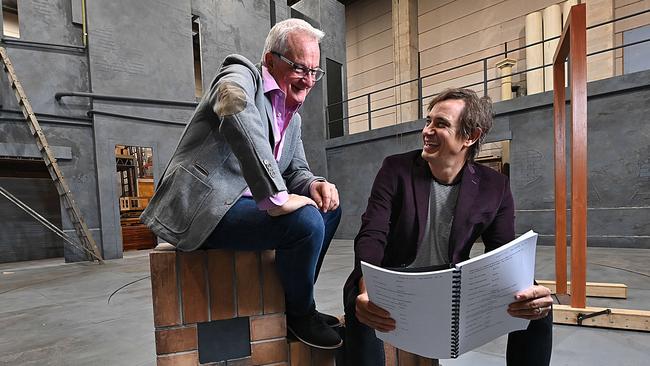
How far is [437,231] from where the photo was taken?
3.86 ft

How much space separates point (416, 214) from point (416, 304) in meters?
0.39

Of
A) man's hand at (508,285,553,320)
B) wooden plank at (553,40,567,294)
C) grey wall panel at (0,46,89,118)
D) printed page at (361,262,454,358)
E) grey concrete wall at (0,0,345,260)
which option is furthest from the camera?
grey concrete wall at (0,0,345,260)

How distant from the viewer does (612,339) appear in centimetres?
173

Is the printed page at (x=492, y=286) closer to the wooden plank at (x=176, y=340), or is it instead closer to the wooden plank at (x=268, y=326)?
the wooden plank at (x=268, y=326)

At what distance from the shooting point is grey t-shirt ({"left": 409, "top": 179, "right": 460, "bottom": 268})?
1167mm

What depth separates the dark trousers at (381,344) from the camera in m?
Answer: 1.05

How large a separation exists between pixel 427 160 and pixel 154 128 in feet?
19.2

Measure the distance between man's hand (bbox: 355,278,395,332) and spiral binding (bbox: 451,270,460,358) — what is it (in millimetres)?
146

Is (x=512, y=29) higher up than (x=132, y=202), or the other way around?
(x=512, y=29)

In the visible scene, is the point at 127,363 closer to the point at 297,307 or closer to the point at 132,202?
the point at 297,307

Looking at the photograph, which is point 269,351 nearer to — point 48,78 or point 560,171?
point 560,171

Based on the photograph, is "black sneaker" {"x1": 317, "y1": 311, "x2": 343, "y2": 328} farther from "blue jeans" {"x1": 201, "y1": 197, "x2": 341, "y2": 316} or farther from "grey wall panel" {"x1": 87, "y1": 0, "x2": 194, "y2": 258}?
"grey wall panel" {"x1": 87, "y1": 0, "x2": 194, "y2": 258}

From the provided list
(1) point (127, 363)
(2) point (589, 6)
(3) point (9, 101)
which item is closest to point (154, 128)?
(3) point (9, 101)

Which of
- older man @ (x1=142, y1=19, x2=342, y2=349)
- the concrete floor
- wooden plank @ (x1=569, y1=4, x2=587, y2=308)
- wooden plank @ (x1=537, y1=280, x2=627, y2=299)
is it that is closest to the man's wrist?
older man @ (x1=142, y1=19, x2=342, y2=349)
